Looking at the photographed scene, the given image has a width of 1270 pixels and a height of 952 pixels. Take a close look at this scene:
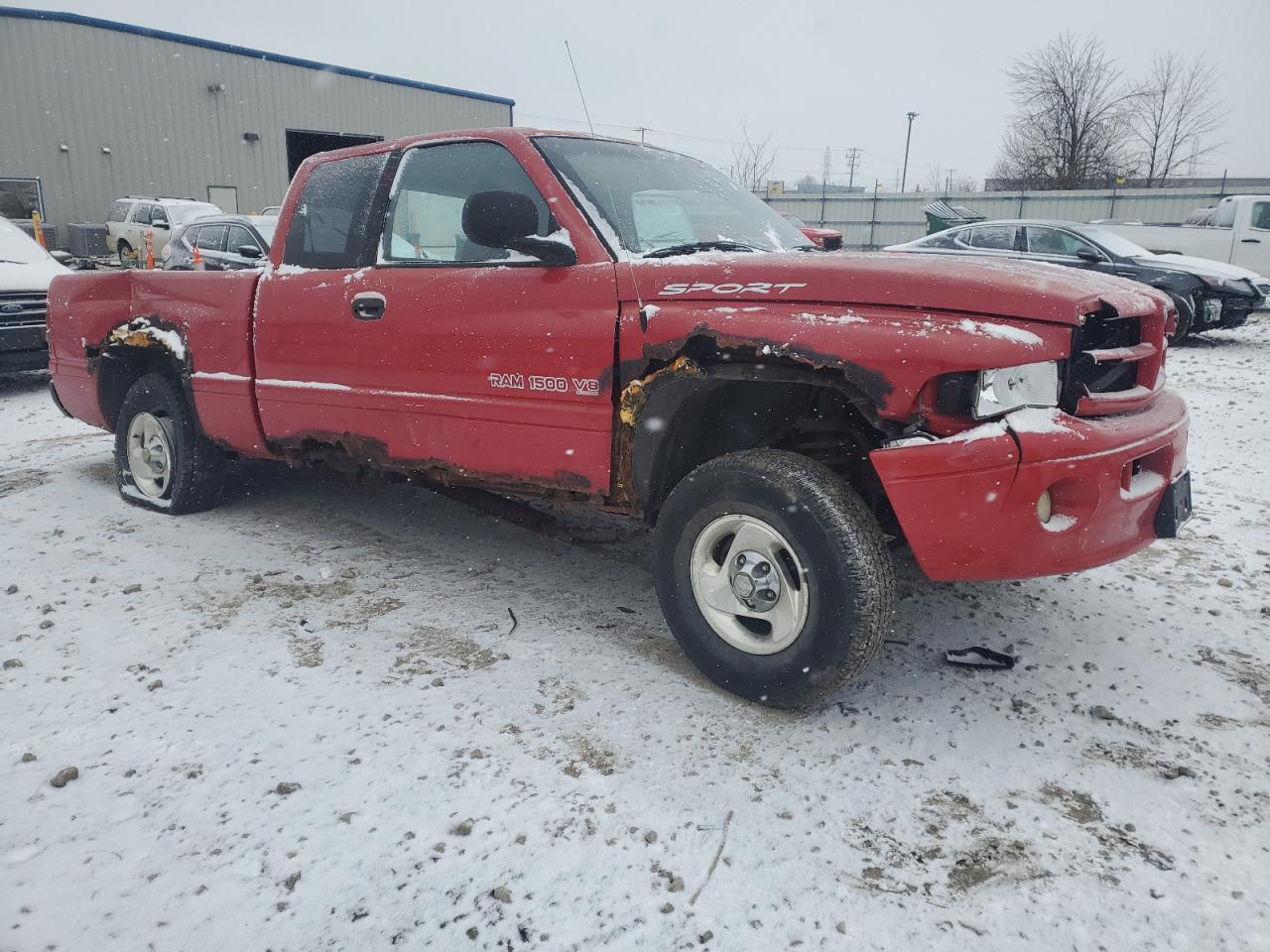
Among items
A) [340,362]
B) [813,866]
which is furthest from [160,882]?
[340,362]

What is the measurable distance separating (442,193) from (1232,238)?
1418 cm

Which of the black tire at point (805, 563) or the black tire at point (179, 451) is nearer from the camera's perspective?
the black tire at point (805, 563)

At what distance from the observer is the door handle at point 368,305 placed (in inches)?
136

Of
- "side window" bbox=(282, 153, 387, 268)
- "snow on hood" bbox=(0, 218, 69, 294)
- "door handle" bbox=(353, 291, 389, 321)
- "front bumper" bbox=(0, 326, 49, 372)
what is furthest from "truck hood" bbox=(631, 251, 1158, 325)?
"front bumper" bbox=(0, 326, 49, 372)

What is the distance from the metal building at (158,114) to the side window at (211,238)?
635 inches

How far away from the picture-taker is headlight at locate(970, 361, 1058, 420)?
7.48 feet

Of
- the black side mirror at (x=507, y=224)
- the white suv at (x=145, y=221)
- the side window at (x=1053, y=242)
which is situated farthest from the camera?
the white suv at (x=145, y=221)

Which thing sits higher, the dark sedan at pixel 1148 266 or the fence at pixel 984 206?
the fence at pixel 984 206

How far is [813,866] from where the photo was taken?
202cm

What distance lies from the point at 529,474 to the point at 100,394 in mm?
3148

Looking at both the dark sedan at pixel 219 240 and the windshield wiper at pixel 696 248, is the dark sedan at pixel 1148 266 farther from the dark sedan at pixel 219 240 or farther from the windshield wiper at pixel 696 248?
the dark sedan at pixel 219 240

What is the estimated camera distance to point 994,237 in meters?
11.0

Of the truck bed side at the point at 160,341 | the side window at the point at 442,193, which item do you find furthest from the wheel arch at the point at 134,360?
the side window at the point at 442,193

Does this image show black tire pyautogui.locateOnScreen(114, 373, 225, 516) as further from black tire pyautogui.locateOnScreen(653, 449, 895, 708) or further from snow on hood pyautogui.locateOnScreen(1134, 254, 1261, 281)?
snow on hood pyautogui.locateOnScreen(1134, 254, 1261, 281)
